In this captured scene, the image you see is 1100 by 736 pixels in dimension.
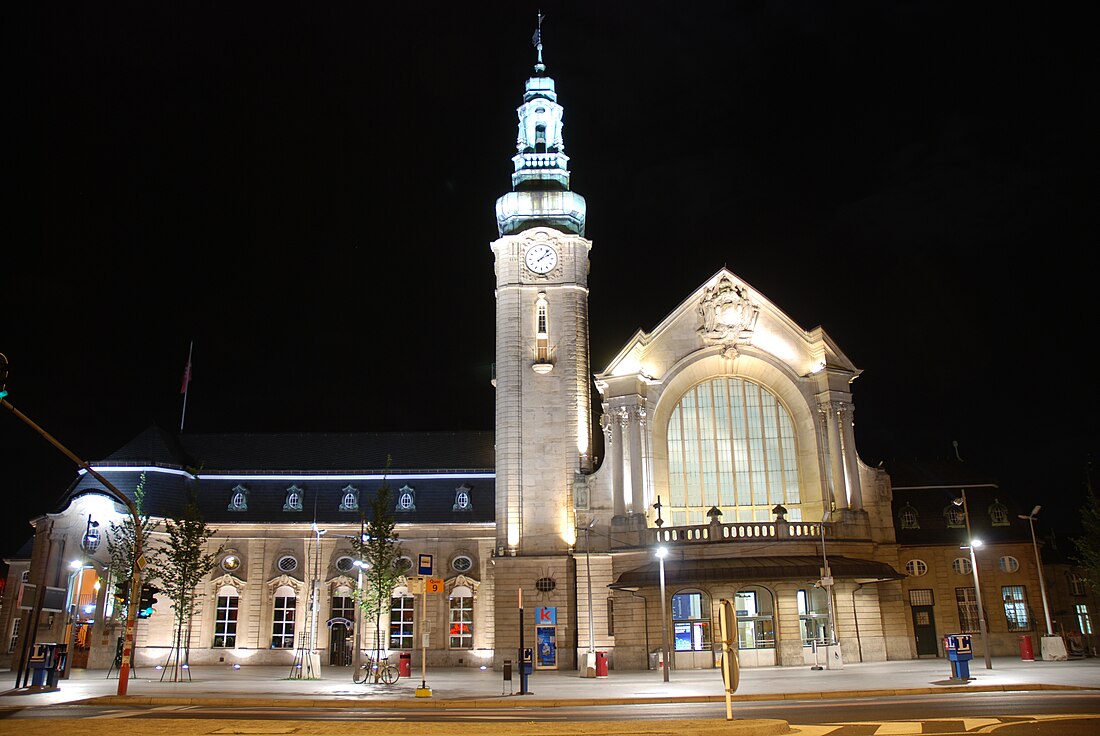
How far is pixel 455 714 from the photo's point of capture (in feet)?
78.0

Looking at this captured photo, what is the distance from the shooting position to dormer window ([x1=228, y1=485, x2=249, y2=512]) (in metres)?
57.9

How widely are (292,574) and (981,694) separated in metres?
41.4

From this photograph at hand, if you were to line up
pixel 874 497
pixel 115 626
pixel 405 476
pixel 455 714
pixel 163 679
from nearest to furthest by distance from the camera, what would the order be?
pixel 455 714 → pixel 163 679 → pixel 874 497 → pixel 115 626 → pixel 405 476

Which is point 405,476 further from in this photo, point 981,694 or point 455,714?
point 981,694

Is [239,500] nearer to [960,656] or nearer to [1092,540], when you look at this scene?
[960,656]

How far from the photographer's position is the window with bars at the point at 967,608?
48.5 m

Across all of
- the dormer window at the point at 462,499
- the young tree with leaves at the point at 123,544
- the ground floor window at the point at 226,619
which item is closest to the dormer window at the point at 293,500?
the ground floor window at the point at 226,619

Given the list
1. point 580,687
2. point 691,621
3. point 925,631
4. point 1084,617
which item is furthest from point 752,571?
point 1084,617

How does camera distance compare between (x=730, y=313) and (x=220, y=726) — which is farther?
(x=730, y=313)

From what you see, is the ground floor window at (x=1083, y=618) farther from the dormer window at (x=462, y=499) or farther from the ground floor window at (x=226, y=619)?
the ground floor window at (x=226, y=619)

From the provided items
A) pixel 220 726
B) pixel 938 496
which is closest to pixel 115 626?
pixel 220 726

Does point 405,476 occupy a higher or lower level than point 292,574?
higher

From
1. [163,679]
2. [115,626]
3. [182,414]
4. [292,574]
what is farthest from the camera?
[182,414]

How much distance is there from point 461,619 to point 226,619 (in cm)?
1461
